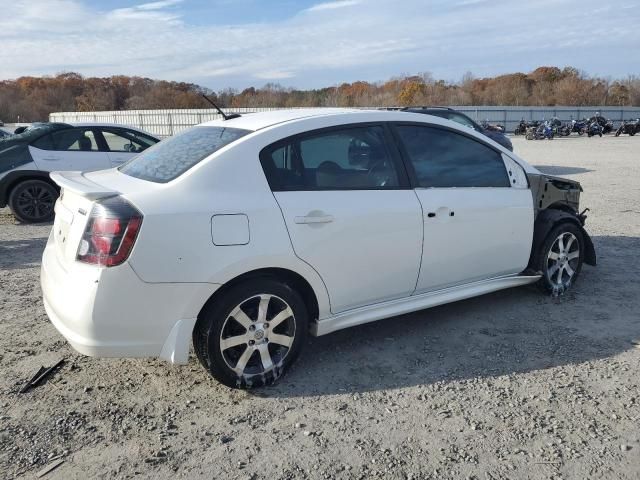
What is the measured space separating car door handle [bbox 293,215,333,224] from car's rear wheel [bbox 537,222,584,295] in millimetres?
2312

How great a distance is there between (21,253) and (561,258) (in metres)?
6.16

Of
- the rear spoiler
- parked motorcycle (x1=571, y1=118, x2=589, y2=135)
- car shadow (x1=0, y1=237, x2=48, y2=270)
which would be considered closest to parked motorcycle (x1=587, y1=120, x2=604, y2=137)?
parked motorcycle (x1=571, y1=118, x2=589, y2=135)

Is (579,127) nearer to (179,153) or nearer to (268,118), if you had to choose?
(268,118)

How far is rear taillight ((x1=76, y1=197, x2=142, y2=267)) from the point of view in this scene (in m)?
3.10

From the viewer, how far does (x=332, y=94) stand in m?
74.9

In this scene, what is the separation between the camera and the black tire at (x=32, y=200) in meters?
8.95

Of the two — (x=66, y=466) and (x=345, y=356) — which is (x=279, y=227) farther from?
(x=66, y=466)

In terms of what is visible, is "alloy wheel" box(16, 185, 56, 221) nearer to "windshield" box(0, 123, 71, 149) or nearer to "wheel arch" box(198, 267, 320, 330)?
"windshield" box(0, 123, 71, 149)

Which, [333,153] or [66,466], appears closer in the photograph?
[66,466]

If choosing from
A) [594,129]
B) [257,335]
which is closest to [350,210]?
[257,335]

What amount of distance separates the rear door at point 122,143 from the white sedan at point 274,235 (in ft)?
18.7

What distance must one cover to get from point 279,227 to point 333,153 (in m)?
0.77

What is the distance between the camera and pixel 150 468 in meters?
2.82

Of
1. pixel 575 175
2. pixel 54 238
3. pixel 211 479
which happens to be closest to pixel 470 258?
pixel 211 479
